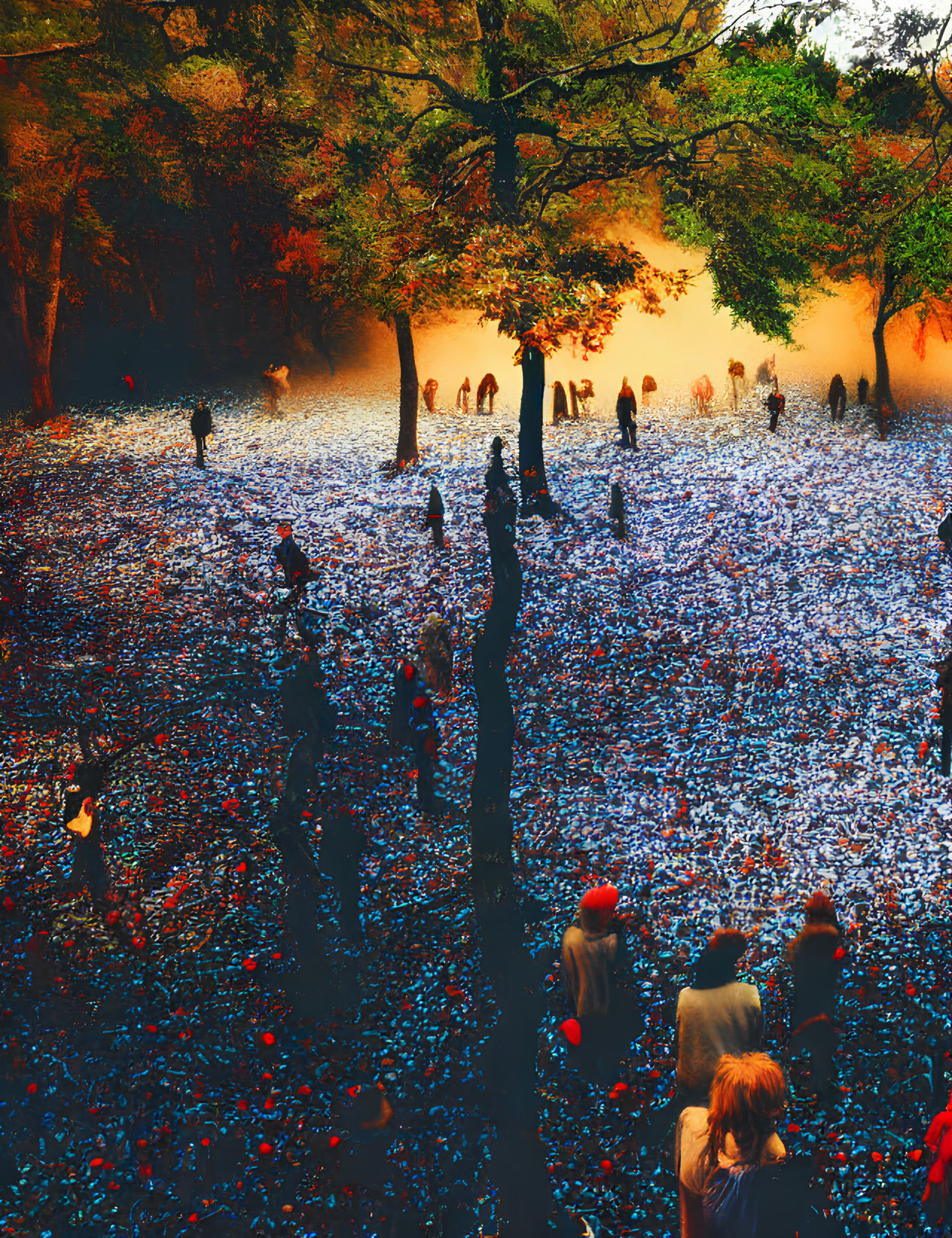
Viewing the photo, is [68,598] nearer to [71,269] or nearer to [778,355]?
[71,269]

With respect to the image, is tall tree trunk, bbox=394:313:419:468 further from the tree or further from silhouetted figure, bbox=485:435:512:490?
the tree

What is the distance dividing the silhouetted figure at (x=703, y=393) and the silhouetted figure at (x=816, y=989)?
58.9 ft

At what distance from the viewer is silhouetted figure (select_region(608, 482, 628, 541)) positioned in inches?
571

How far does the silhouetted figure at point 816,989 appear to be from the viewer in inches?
234

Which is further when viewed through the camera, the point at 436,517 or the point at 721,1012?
the point at 436,517

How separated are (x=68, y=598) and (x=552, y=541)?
27.5 feet

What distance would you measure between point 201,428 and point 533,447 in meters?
7.50

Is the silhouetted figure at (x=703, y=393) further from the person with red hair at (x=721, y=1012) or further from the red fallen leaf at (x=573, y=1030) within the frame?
the person with red hair at (x=721, y=1012)

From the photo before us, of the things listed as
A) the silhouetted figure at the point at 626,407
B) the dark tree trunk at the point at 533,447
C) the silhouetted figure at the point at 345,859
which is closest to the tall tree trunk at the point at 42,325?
the dark tree trunk at the point at 533,447

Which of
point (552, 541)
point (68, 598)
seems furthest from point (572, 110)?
point (68, 598)

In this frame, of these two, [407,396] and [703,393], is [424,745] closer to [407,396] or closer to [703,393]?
[407,396]

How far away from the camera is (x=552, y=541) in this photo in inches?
578

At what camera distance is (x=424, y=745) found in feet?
30.6

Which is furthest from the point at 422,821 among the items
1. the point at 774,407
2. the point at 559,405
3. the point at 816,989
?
the point at 774,407
